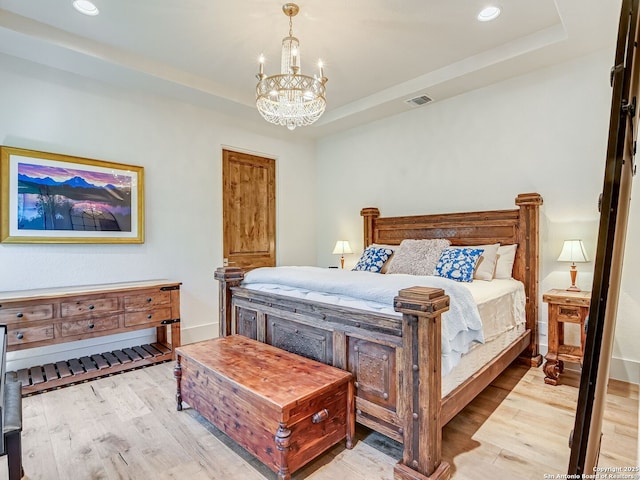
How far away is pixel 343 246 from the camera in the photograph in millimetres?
4824

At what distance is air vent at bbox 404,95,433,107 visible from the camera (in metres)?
3.96

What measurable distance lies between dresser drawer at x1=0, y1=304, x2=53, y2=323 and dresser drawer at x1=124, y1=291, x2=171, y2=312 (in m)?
0.57

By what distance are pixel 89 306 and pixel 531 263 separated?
13.2 feet

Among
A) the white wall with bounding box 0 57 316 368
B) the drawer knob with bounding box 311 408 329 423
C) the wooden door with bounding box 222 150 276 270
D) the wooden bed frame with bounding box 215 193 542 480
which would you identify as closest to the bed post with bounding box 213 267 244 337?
the wooden bed frame with bounding box 215 193 542 480

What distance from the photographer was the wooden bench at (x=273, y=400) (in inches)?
66.2

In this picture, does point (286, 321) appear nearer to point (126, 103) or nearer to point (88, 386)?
point (88, 386)

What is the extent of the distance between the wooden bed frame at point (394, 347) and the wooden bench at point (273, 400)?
130 millimetres

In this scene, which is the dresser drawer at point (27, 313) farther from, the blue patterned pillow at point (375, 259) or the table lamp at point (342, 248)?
the table lamp at point (342, 248)

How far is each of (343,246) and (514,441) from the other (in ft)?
10.1

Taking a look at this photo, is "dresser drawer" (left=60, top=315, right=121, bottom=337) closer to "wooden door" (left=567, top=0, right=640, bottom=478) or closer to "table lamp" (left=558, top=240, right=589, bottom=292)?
"wooden door" (left=567, top=0, right=640, bottom=478)

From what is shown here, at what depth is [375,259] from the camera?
387cm

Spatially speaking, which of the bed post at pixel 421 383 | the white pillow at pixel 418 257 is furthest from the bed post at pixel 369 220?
the bed post at pixel 421 383

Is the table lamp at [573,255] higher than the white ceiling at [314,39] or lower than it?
lower

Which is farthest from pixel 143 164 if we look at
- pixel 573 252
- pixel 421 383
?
pixel 573 252
